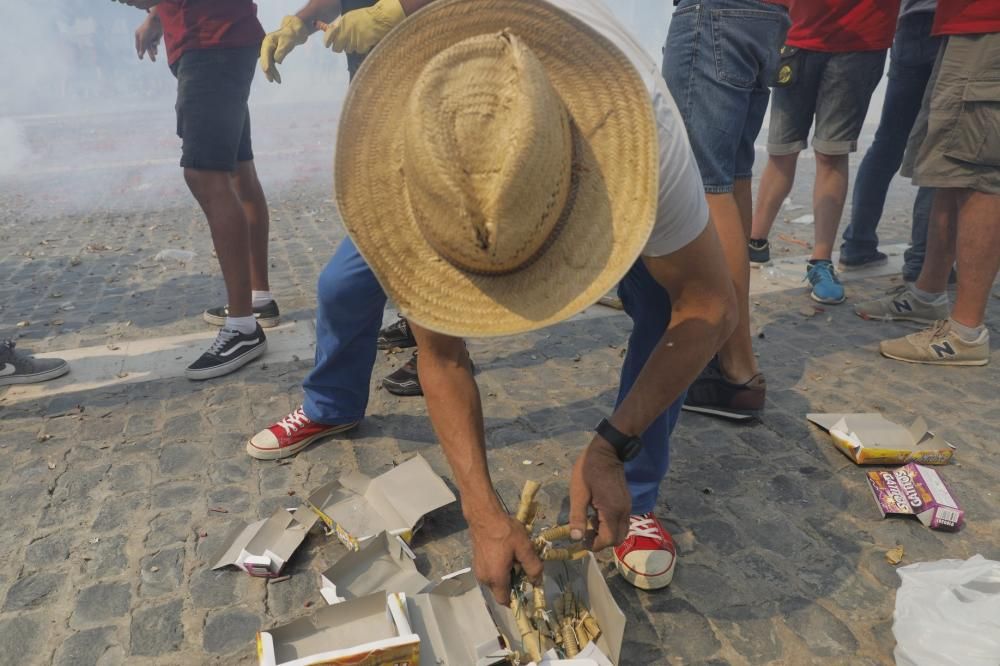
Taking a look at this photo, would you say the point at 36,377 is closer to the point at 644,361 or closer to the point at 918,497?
the point at 644,361

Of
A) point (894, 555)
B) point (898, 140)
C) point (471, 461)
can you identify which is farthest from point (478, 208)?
point (898, 140)

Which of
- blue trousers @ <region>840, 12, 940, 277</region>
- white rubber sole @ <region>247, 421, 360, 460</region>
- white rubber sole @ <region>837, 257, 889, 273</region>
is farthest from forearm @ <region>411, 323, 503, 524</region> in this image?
white rubber sole @ <region>837, 257, 889, 273</region>

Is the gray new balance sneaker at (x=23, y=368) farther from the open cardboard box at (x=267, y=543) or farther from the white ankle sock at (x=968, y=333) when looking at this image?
the white ankle sock at (x=968, y=333)

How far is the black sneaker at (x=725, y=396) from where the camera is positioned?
9.30 feet

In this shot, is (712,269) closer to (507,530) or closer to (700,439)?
(507,530)

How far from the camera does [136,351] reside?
12.2 feet

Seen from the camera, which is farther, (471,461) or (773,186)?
(773,186)

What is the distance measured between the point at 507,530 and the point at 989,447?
217 cm

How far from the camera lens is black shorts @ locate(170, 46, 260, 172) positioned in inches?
130

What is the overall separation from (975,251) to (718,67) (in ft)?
5.52

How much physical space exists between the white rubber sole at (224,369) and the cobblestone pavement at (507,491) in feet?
0.18

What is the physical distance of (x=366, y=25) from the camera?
8.42 ft

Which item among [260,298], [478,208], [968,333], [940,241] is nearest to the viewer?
[478,208]

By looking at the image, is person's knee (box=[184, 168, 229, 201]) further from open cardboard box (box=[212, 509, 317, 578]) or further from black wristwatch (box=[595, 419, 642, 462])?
black wristwatch (box=[595, 419, 642, 462])
